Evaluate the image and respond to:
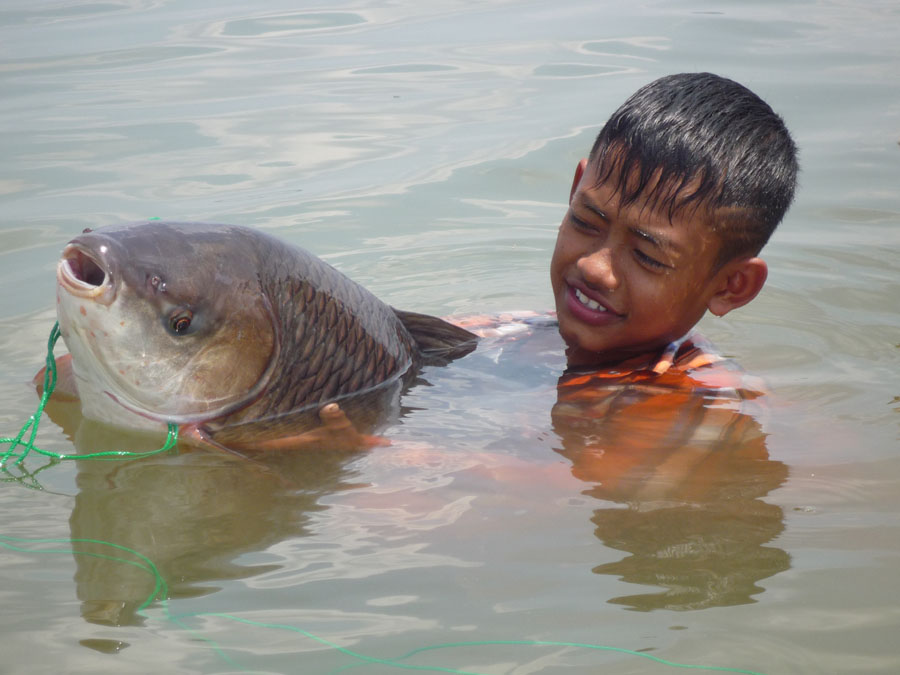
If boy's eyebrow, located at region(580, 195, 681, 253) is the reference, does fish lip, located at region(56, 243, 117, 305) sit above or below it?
above

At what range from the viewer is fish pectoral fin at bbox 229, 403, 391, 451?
3326 millimetres

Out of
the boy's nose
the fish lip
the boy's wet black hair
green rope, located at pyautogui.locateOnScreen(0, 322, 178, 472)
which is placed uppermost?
the boy's wet black hair

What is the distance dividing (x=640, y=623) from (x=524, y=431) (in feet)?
3.59

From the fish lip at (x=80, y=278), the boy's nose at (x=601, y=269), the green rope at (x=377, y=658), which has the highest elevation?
the fish lip at (x=80, y=278)

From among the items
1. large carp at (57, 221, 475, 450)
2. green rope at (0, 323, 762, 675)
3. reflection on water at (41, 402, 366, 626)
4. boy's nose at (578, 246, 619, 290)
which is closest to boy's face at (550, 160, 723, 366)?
boy's nose at (578, 246, 619, 290)

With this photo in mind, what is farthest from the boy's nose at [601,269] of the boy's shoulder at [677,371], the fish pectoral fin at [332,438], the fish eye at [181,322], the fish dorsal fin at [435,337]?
the fish eye at [181,322]

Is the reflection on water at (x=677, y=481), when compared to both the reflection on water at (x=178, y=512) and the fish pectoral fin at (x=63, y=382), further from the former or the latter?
the fish pectoral fin at (x=63, y=382)

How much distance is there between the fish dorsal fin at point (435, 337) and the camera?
156 inches

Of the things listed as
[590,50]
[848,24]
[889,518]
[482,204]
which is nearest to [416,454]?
[889,518]

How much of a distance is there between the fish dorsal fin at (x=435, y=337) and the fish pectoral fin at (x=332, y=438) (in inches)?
23.9

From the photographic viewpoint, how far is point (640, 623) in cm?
258

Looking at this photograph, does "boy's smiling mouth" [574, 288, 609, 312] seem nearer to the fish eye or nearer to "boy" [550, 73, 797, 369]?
"boy" [550, 73, 797, 369]

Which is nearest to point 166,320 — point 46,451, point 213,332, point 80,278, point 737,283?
point 213,332

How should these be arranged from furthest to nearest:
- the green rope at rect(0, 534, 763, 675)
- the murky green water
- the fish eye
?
the fish eye
the murky green water
the green rope at rect(0, 534, 763, 675)
